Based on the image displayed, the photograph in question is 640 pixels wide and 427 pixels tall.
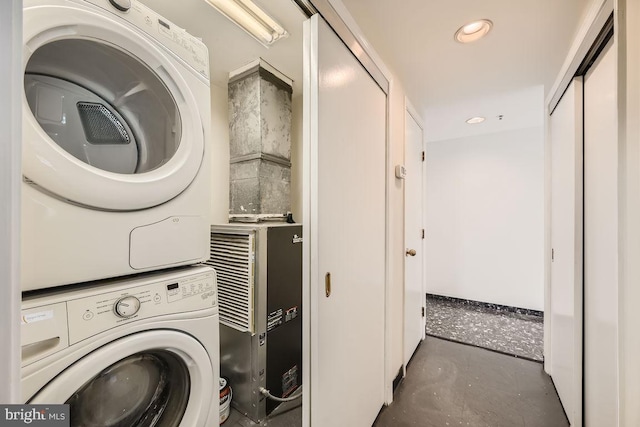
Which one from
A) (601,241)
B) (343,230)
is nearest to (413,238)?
(601,241)

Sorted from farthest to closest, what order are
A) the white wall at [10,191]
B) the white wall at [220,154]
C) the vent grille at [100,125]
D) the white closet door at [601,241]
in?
the white wall at [220,154] → the white closet door at [601,241] → the vent grille at [100,125] → the white wall at [10,191]

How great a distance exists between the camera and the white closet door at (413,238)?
193cm

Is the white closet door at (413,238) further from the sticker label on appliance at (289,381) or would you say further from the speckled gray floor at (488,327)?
the sticker label on appliance at (289,381)

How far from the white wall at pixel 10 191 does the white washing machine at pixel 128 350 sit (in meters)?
0.31

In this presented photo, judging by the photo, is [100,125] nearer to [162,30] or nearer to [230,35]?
[162,30]

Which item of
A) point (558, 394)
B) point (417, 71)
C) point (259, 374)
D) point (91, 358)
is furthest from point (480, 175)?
point (91, 358)

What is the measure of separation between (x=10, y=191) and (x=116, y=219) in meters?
0.41

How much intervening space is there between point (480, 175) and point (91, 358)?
12.3 ft

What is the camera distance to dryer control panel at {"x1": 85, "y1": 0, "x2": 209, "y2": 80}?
690 millimetres

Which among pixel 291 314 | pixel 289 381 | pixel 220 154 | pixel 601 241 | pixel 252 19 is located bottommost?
pixel 289 381

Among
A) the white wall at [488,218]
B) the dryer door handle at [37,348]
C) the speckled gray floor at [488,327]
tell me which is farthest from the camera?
the white wall at [488,218]

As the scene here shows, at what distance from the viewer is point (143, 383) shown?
793 millimetres

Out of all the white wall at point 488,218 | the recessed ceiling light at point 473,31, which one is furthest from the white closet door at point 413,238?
the white wall at point 488,218

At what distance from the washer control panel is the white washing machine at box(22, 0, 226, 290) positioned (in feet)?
0.18
